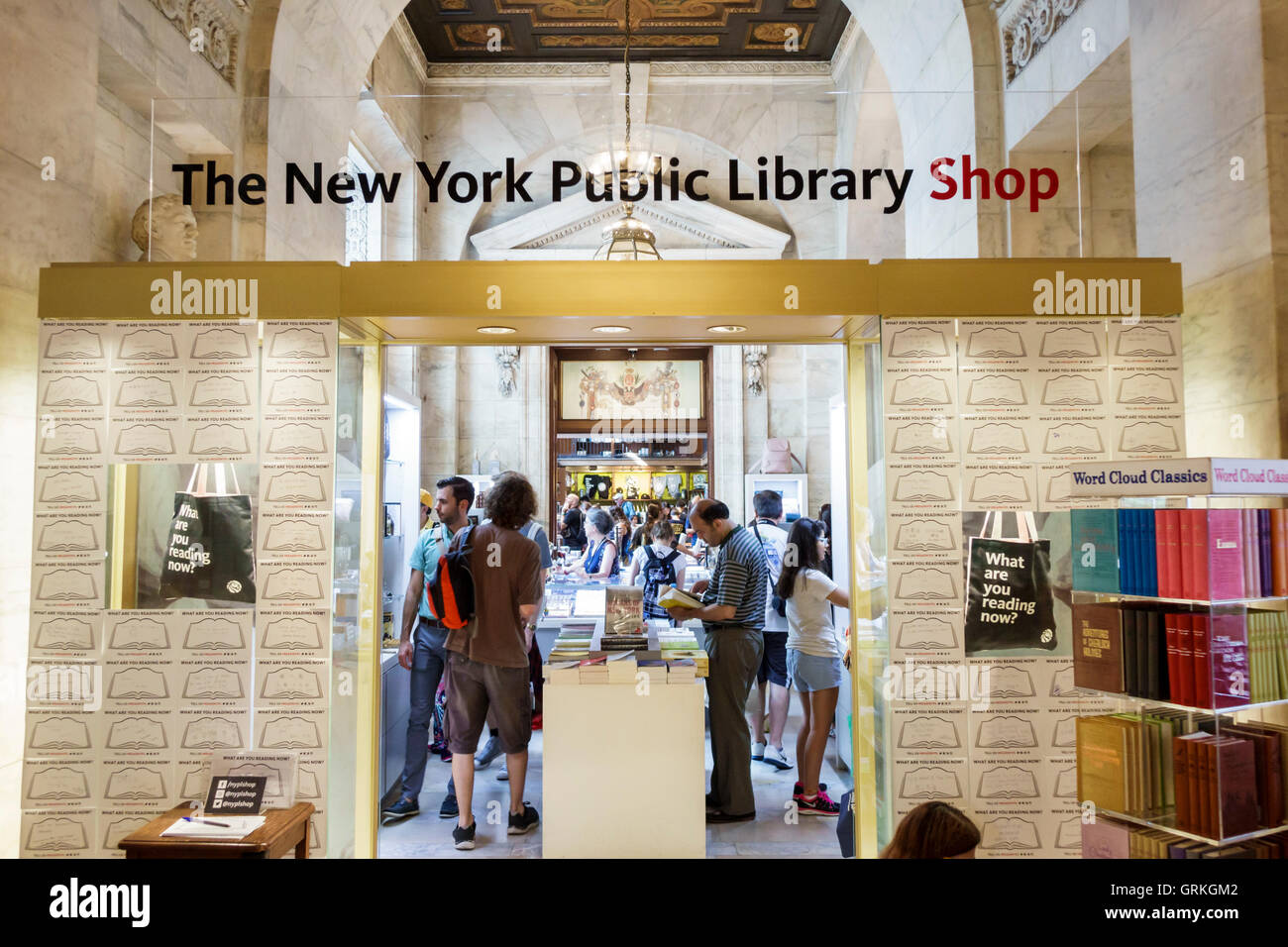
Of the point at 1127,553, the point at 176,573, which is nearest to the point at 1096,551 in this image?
the point at 1127,553

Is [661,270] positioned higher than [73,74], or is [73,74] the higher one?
[73,74]

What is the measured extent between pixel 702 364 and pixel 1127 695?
893 cm

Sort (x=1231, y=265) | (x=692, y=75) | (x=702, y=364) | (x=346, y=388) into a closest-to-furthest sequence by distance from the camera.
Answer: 1. (x=1231, y=265)
2. (x=346, y=388)
3. (x=692, y=75)
4. (x=702, y=364)

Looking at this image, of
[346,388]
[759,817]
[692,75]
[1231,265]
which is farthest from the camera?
[692,75]

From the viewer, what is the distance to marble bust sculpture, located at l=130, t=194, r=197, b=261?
3.77 metres

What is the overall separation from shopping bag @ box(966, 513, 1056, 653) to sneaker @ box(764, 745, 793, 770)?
82.8 inches

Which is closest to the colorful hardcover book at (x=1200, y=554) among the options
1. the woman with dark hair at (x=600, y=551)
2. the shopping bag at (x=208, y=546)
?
the shopping bag at (x=208, y=546)

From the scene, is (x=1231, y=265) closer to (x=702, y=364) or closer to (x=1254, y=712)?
(x=1254, y=712)

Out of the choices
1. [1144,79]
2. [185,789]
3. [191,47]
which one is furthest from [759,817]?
[191,47]

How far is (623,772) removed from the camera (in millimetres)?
3514

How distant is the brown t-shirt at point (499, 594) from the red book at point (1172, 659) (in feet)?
8.61

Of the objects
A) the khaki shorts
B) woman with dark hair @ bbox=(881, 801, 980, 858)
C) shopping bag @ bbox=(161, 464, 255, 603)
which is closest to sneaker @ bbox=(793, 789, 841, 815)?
the khaki shorts

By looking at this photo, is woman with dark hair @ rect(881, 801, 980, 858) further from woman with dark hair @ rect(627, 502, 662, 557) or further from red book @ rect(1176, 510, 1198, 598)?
woman with dark hair @ rect(627, 502, 662, 557)

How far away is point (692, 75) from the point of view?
934 cm
